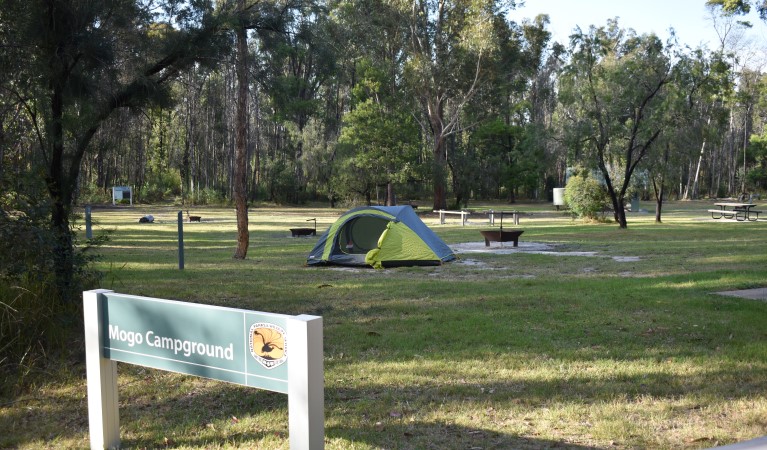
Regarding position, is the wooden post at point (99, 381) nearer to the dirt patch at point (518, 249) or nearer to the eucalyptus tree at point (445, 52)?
the dirt patch at point (518, 249)

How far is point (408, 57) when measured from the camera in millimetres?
43562

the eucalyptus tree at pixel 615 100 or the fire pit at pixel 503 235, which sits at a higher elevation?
the eucalyptus tree at pixel 615 100

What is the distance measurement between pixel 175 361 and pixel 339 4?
140 ft

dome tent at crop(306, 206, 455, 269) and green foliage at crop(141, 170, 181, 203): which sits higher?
green foliage at crop(141, 170, 181, 203)

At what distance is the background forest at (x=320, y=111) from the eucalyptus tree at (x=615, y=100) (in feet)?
0.25

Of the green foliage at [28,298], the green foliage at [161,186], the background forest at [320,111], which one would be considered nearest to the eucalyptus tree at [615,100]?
the background forest at [320,111]

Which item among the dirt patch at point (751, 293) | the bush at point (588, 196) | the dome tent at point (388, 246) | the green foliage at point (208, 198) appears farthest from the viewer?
the green foliage at point (208, 198)

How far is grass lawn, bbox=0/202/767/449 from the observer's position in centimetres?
460

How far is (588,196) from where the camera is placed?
99.7ft

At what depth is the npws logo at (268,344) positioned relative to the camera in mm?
3369

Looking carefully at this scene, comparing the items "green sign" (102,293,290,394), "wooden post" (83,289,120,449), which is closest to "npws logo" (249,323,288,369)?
"green sign" (102,293,290,394)

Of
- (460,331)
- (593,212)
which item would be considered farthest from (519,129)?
(460,331)

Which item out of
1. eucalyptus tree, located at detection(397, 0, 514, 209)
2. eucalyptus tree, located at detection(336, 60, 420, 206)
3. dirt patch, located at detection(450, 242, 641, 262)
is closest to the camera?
dirt patch, located at detection(450, 242, 641, 262)

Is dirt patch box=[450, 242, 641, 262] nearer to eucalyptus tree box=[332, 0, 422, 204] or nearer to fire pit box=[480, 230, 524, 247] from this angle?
fire pit box=[480, 230, 524, 247]
